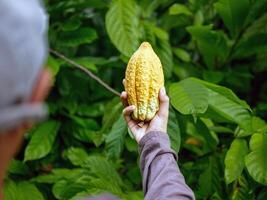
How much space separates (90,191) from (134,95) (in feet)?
1.31

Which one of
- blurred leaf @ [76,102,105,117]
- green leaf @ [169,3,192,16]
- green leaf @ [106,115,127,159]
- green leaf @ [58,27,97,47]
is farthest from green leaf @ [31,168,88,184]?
green leaf @ [169,3,192,16]

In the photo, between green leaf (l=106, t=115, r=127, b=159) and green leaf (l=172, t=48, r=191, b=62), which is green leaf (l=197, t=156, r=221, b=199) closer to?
green leaf (l=106, t=115, r=127, b=159)

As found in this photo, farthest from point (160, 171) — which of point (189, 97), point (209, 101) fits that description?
point (209, 101)

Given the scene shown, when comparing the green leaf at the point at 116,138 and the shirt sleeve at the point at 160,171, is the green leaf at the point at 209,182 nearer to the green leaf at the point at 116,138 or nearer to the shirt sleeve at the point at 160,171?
the green leaf at the point at 116,138

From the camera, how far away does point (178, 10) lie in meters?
2.38

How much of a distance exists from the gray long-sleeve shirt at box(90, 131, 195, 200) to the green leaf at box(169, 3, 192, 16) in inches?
41.6

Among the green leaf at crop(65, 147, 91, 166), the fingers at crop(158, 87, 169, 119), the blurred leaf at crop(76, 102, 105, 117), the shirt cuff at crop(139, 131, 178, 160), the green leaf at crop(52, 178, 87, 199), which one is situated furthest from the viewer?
the blurred leaf at crop(76, 102, 105, 117)

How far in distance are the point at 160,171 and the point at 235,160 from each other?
1.80ft

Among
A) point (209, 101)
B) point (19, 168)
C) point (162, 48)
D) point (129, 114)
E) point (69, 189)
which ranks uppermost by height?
point (129, 114)

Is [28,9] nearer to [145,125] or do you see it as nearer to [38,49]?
[38,49]

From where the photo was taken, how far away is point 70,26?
2.37 m

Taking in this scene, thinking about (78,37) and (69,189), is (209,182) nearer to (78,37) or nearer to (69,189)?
(69,189)

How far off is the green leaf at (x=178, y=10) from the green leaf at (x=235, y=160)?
702 mm

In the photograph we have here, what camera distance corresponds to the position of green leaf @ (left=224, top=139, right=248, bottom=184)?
1.75 meters
